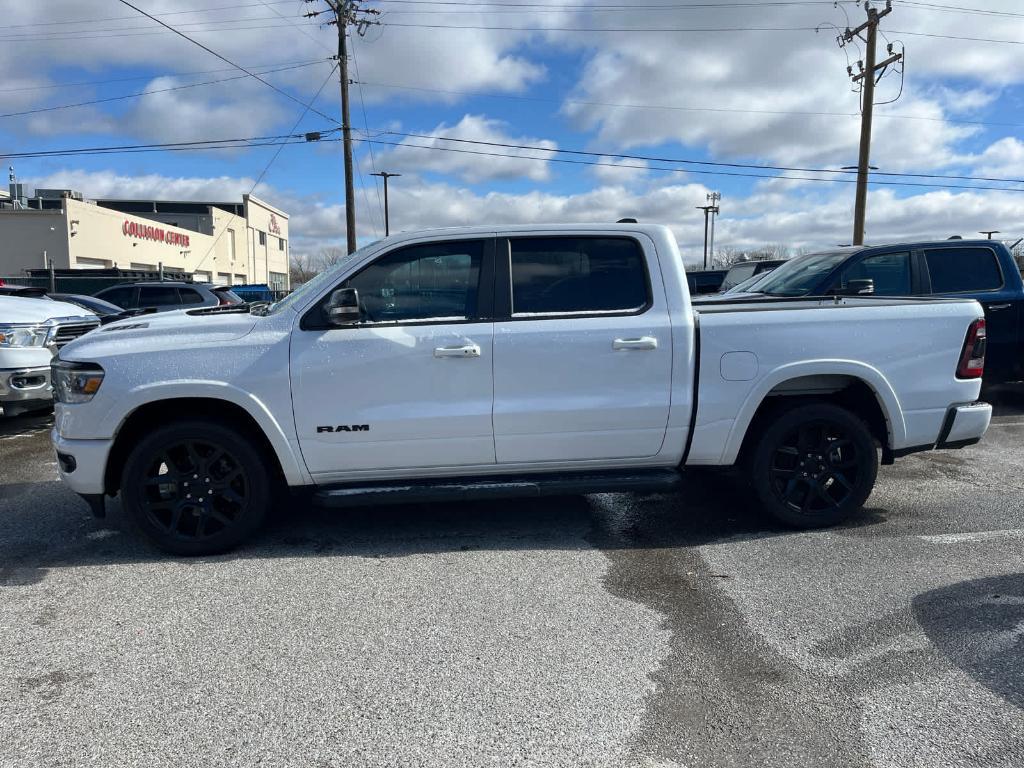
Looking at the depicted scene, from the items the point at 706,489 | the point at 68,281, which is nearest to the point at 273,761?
the point at 706,489

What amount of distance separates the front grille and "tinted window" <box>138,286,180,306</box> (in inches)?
338

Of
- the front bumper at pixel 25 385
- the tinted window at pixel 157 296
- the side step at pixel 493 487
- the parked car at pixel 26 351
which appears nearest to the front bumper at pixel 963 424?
the side step at pixel 493 487

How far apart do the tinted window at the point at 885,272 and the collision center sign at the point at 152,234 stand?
4085cm

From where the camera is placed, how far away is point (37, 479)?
6.10 metres

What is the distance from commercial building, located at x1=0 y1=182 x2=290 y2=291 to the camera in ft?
113

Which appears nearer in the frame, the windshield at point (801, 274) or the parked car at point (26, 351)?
the parked car at point (26, 351)

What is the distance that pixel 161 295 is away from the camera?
55.5ft

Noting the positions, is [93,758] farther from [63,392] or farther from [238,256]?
[238,256]

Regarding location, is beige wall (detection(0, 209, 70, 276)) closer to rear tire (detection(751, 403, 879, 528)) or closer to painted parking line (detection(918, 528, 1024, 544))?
rear tire (detection(751, 403, 879, 528))

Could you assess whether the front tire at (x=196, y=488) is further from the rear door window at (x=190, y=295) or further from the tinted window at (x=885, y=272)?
the rear door window at (x=190, y=295)

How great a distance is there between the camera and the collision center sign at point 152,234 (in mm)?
40281

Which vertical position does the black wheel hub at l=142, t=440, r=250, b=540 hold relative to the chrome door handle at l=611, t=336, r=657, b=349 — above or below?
below

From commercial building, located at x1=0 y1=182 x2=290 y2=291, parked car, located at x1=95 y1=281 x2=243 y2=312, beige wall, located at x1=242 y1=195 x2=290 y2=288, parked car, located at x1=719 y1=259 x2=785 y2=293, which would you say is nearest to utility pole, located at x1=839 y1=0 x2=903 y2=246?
parked car, located at x1=719 y1=259 x2=785 y2=293

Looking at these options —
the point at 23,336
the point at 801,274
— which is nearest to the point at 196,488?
the point at 23,336
